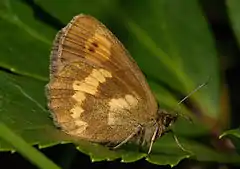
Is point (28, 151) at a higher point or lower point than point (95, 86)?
lower

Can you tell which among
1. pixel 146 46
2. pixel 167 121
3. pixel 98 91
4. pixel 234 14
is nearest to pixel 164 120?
pixel 167 121

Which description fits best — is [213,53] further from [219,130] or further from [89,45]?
[89,45]

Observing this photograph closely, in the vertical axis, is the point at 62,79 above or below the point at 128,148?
above

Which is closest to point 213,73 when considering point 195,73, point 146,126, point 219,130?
point 195,73

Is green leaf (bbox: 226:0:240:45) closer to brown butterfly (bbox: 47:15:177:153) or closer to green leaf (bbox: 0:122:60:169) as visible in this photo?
brown butterfly (bbox: 47:15:177:153)

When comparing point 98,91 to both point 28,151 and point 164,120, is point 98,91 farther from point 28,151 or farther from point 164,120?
point 28,151

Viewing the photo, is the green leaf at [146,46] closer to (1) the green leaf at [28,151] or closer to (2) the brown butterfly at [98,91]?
(2) the brown butterfly at [98,91]

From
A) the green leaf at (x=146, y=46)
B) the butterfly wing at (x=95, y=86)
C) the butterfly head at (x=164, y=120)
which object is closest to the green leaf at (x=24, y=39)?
the green leaf at (x=146, y=46)

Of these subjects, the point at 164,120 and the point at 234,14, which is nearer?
the point at 164,120
